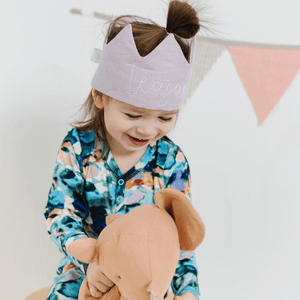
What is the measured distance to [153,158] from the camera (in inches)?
33.7

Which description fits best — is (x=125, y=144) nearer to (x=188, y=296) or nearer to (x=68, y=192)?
(x=68, y=192)

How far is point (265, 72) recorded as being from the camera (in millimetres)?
→ 1189

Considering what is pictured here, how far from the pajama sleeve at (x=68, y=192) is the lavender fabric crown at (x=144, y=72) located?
166mm

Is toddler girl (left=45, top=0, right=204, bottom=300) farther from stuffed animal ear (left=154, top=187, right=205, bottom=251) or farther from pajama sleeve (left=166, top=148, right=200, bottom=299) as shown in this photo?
stuffed animal ear (left=154, top=187, right=205, bottom=251)

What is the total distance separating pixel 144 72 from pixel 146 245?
30 centimetres

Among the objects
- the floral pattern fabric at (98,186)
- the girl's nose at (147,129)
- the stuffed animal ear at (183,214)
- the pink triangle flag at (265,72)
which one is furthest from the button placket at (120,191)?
the pink triangle flag at (265,72)

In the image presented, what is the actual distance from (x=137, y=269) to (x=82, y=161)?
0.36m

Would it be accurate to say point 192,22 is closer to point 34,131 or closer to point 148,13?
point 148,13

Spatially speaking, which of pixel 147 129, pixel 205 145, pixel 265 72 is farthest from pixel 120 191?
pixel 265 72

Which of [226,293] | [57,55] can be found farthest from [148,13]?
[226,293]

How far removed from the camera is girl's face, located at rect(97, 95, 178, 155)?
2.31 ft

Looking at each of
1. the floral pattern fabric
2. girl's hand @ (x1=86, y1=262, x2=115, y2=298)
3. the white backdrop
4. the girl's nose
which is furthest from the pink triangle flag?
girl's hand @ (x1=86, y1=262, x2=115, y2=298)

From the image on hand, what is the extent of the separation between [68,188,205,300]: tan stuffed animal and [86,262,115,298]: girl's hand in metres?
0.07

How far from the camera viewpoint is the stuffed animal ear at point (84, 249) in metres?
0.55
